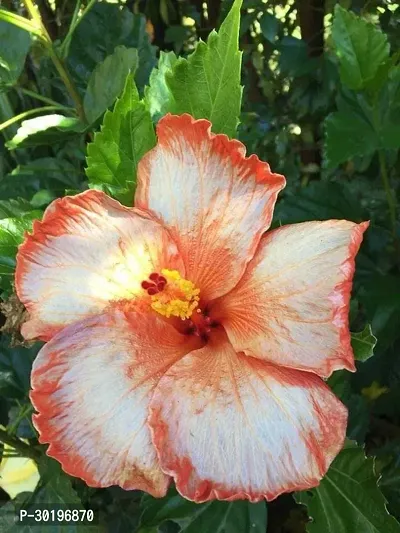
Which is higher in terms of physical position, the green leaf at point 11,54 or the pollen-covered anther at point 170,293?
the green leaf at point 11,54

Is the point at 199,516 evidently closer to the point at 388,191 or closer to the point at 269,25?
the point at 388,191

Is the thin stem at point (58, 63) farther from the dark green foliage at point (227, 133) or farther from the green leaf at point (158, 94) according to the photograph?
the green leaf at point (158, 94)

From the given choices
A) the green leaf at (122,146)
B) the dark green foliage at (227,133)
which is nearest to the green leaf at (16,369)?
the dark green foliage at (227,133)

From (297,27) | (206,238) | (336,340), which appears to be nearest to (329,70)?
(297,27)

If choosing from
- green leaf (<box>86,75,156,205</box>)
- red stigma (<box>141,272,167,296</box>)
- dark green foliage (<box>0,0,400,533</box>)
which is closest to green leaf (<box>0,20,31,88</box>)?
dark green foliage (<box>0,0,400,533</box>)

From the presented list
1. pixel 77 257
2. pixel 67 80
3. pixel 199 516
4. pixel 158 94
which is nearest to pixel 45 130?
pixel 67 80

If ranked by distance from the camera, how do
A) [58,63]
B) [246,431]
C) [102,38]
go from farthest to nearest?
[102,38] < [58,63] < [246,431]
